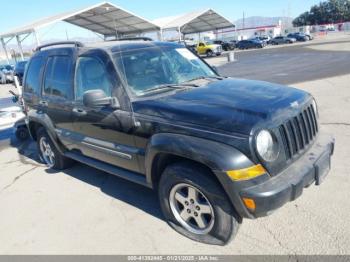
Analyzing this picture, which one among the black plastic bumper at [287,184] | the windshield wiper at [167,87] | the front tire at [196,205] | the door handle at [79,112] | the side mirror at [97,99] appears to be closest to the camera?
the black plastic bumper at [287,184]

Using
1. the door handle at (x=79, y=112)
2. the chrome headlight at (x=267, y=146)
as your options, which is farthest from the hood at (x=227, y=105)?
the door handle at (x=79, y=112)

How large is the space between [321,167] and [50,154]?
4.45 m

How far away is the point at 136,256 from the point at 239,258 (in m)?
1.01

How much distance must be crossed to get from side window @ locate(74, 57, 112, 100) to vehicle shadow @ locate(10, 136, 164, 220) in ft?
4.58

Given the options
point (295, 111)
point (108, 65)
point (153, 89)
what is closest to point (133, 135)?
point (153, 89)

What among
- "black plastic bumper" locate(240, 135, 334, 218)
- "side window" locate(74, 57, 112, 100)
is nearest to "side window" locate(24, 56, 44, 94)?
"side window" locate(74, 57, 112, 100)

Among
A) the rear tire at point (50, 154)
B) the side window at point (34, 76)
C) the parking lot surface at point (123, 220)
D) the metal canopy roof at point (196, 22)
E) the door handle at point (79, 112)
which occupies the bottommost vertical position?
the parking lot surface at point (123, 220)

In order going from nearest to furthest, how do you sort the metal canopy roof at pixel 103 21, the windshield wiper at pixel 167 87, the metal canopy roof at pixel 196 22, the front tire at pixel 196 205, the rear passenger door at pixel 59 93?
the front tire at pixel 196 205 < the windshield wiper at pixel 167 87 < the rear passenger door at pixel 59 93 < the metal canopy roof at pixel 103 21 < the metal canopy roof at pixel 196 22

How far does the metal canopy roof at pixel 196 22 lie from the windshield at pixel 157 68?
106ft

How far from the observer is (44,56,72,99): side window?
4.45 metres

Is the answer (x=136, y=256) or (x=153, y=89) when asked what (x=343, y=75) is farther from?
(x=136, y=256)

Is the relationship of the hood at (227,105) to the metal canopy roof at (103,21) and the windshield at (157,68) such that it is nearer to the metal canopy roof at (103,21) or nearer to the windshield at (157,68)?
the windshield at (157,68)

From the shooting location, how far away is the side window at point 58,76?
14.6 ft

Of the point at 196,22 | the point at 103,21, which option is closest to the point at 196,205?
the point at 103,21
